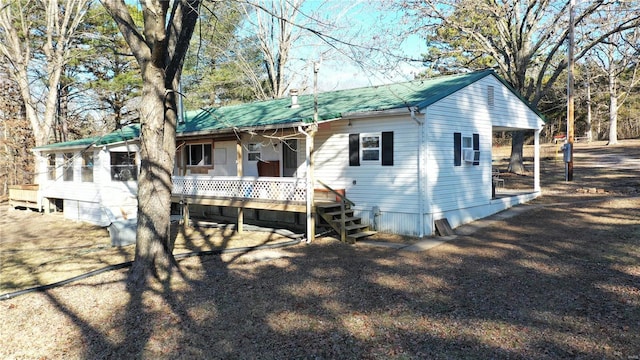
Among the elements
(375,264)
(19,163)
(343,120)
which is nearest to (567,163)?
(343,120)

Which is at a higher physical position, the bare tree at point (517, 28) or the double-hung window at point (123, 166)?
the bare tree at point (517, 28)

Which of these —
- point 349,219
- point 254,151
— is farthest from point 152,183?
point 254,151

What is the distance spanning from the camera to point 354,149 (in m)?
12.5

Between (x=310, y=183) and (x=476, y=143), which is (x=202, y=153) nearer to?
(x=310, y=183)

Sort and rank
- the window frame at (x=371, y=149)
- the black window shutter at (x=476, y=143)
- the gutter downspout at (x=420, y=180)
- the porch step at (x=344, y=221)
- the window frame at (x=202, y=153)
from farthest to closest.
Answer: the window frame at (x=202, y=153)
the black window shutter at (x=476, y=143)
the window frame at (x=371, y=149)
the porch step at (x=344, y=221)
the gutter downspout at (x=420, y=180)

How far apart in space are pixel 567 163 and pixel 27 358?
1958 centimetres

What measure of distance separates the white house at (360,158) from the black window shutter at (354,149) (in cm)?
3

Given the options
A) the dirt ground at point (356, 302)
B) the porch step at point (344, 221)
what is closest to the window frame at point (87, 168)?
the dirt ground at point (356, 302)

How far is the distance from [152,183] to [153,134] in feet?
2.98

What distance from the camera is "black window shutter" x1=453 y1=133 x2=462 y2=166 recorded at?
40.9ft

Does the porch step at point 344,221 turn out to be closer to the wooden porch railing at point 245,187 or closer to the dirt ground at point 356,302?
the dirt ground at point 356,302

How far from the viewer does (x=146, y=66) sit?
26.0 ft

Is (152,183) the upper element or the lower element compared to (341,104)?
lower

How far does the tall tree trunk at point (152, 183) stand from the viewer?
792 cm
